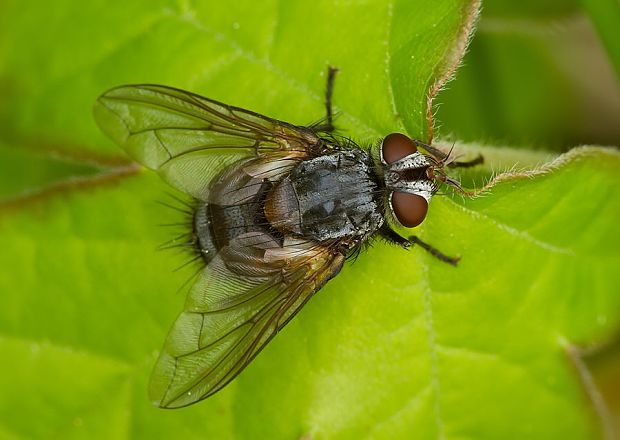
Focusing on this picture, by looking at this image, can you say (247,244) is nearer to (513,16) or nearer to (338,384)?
(338,384)

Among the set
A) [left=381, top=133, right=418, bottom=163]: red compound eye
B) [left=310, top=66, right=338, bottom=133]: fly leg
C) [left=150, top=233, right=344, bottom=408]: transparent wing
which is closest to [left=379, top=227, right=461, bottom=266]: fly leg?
[left=150, top=233, right=344, bottom=408]: transparent wing

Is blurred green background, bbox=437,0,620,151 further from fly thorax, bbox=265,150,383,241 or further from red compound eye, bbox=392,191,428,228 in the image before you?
red compound eye, bbox=392,191,428,228

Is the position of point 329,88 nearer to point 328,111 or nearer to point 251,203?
point 328,111

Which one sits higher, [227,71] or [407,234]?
[227,71]

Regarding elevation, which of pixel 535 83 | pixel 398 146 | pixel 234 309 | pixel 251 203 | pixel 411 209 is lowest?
pixel 535 83

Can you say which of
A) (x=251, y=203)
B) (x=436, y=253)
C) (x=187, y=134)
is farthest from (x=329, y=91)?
(x=436, y=253)

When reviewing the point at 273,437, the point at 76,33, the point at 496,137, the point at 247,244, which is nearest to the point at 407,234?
the point at 247,244

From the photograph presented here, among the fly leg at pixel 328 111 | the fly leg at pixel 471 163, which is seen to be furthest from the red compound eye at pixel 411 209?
the fly leg at pixel 328 111
